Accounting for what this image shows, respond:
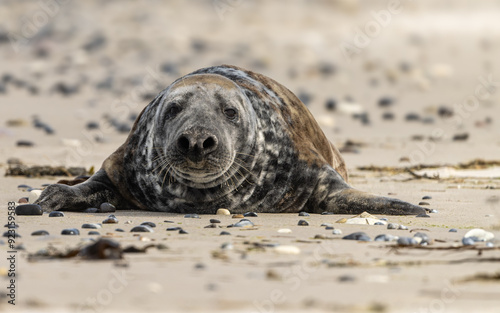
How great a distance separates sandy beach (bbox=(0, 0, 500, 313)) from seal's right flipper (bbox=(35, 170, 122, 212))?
149 millimetres

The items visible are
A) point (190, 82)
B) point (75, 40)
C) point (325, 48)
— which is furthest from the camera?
point (75, 40)

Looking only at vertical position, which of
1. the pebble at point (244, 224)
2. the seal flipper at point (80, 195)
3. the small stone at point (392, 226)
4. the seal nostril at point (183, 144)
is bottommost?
the pebble at point (244, 224)

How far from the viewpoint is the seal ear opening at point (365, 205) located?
658cm

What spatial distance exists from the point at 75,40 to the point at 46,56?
1.51 m

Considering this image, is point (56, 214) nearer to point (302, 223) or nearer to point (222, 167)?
point (222, 167)

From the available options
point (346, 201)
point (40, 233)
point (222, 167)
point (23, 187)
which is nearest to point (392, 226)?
point (346, 201)

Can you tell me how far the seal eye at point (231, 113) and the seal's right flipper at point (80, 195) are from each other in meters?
1.22

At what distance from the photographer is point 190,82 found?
677 cm

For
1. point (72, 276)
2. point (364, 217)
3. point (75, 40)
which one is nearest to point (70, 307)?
point (72, 276)

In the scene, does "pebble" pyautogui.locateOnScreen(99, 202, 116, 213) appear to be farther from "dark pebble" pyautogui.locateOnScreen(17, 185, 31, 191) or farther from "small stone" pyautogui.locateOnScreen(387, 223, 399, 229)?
"small stone" pyautogui.locateOnScreen(387, 223, 399, 229)

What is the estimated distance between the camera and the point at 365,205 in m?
6.64

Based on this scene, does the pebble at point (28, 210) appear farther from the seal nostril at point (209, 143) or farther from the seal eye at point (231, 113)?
the seal eye at point (231, 113)

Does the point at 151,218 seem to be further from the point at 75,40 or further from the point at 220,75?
the point at 75,40

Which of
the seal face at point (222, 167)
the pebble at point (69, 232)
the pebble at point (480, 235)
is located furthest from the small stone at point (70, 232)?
the pebble at point (480, 235)
